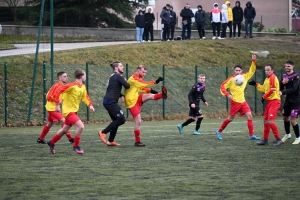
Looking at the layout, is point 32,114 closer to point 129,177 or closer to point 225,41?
point 129,177

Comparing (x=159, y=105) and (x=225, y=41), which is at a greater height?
(x=225, y=41)

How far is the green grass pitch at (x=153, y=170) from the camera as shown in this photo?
10.3 meters

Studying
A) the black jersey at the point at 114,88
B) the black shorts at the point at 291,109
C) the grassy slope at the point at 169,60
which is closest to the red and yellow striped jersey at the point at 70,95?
the black jersey at the point at 114,88

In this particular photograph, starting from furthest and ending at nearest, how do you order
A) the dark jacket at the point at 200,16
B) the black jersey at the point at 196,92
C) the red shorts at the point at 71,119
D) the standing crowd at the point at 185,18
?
the dark jacket at the point at 200,16, the standing crowd at the point at 185,18, the black jersey at the point at 196,92, the red shorts at the point at 71,119

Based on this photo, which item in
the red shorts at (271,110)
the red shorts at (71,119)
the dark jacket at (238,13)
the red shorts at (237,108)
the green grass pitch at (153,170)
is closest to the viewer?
the green grass pitch at (153,170)

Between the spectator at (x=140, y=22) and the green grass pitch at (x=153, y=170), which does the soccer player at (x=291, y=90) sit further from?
the spectator at (x=140, y=22)

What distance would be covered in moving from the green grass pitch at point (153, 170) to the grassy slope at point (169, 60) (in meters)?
9.55

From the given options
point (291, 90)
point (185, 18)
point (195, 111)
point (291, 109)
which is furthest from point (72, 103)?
point (185, 18)

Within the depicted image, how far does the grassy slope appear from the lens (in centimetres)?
2819

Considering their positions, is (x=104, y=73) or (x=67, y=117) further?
(x=104, y=73)

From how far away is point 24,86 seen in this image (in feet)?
92.3

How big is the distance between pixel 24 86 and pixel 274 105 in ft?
46.1

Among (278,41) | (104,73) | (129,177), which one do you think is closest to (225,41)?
(278,41)

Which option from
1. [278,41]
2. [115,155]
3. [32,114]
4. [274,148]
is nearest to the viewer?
[115,155]
